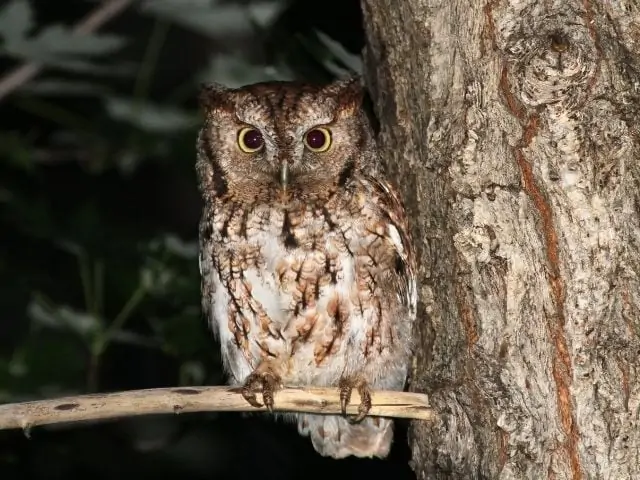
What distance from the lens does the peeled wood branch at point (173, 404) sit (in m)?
1.88

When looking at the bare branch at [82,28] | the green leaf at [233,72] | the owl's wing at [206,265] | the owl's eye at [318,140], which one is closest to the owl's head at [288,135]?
the owl's eye at [318,140]

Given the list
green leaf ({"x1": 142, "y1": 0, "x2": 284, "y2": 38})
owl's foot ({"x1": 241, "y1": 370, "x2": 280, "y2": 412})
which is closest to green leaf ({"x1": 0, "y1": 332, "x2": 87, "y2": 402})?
owl's foot ({"x1": 241, "y1": 370, "x2": 280, "y2": 412})

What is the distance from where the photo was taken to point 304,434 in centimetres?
301

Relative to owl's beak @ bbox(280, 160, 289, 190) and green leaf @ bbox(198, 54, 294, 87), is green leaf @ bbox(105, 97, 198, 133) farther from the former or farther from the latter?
owl's beak @ bbox(280, 160, 289, 190)

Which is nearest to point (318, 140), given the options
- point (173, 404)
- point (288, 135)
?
point (288, 135)

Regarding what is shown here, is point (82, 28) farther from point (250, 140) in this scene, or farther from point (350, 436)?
point (350, 436)

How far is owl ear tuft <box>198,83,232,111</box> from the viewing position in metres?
2.59

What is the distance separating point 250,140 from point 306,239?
314 millimetres

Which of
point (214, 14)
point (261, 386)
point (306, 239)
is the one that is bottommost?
point (261, 386)

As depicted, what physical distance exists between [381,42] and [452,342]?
0.70m

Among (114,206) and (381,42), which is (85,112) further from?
(381,42)

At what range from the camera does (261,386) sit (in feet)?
8.32

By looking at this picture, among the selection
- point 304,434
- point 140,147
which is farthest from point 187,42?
point 304,434

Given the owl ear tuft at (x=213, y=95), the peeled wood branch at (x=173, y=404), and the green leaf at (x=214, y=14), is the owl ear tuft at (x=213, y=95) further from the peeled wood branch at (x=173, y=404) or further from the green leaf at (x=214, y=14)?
the peeled wood branch at (x=173, y=404)
